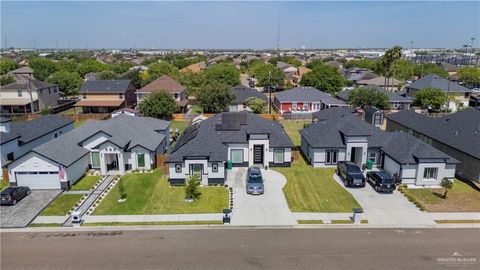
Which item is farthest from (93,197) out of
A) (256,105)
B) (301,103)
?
(301,103)

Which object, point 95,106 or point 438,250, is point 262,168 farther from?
point 95,106

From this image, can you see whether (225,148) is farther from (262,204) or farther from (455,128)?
(455,128)

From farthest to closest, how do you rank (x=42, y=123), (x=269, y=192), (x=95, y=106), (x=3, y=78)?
(x=3, y=78) → (x=95, y=106) → (x=42, y=123) → (x=269, y=192)

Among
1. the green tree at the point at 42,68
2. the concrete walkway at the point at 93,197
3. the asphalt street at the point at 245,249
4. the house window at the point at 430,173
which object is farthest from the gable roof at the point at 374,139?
the green tree at the point at 42,68

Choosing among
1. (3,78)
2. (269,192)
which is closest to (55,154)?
(269,192)

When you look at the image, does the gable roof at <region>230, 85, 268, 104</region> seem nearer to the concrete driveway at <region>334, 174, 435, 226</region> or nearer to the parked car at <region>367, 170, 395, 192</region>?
the parked car at <region>367, 170, 395, 192</region>
